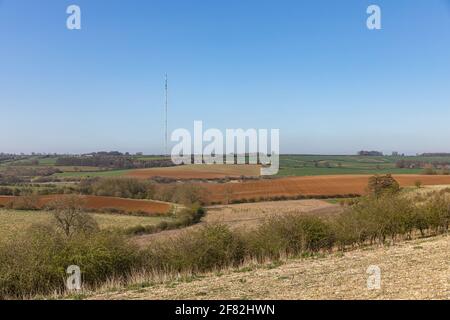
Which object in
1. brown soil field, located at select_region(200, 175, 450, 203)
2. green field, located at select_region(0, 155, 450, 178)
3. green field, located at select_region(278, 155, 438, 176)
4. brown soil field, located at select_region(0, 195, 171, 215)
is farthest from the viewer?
green field, located at select_region(278, 155, 438, 176)

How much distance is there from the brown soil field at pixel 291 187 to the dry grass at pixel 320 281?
41.6 m

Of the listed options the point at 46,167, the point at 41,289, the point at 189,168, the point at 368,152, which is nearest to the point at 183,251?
the point at 41,289

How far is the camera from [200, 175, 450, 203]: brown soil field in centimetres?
5722

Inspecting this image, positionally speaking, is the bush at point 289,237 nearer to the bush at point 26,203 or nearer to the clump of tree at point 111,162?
the clump of tree at point 111,162

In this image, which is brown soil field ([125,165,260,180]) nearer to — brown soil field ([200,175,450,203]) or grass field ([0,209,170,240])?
brown soil field ([200,175,450,203])

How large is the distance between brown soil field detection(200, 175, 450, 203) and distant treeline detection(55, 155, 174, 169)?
8.66 meters

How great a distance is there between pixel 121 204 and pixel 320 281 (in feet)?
149

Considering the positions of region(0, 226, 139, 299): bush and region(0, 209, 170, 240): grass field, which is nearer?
region(0, 226, 139, 299): bush

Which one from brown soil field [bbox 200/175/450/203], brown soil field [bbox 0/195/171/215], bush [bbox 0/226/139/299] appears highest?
bush [bbox 0/226/139/299]

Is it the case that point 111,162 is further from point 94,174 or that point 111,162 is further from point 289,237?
point 289,237

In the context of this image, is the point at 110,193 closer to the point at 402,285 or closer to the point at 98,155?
the point at 98,155

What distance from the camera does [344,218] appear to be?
76.0 feet

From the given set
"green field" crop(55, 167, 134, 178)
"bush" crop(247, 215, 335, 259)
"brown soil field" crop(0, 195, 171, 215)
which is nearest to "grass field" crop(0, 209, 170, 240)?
"brown soil field" crop(0, 195, 171, 215)

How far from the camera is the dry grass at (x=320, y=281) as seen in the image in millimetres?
9617
